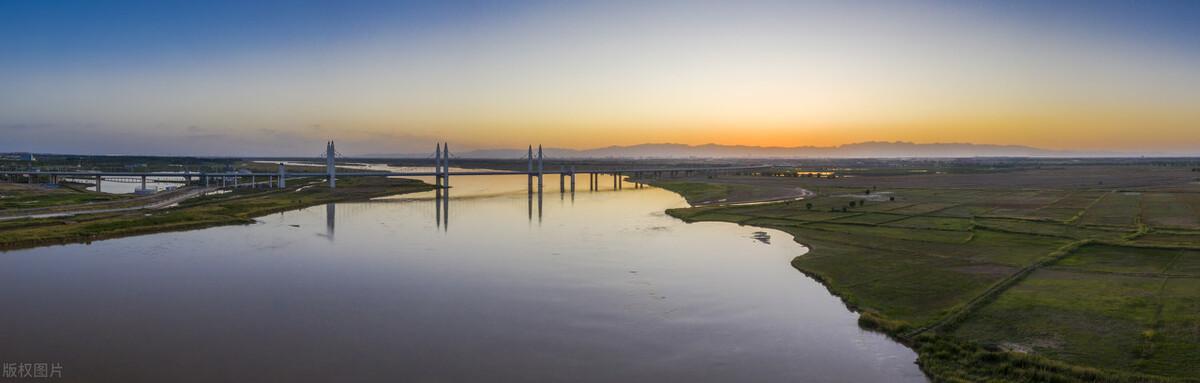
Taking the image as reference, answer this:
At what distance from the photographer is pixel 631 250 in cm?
2561

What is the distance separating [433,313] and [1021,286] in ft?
48.3

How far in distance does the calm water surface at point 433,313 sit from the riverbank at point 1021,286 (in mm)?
1058

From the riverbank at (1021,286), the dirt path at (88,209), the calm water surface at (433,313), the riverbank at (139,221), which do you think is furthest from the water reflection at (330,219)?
the riverbank at (1021,286)

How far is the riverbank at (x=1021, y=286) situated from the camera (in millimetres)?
11391

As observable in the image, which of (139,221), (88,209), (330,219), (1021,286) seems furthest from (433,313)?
(88,209)

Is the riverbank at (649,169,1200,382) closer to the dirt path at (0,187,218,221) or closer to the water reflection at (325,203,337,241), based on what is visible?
the water reflection at (325,203,337,241)

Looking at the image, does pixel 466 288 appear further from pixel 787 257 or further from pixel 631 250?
pixel 787 257

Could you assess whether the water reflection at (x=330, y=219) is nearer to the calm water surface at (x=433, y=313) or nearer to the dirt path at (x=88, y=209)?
the calm water surface at (x=433, y=313)

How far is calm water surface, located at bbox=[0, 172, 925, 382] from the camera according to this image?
12.1 meters

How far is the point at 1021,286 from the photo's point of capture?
16875 mm

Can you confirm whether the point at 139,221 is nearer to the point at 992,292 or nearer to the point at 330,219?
the point at 330,219

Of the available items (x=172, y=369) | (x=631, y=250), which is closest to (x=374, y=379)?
(x=172, y=369)

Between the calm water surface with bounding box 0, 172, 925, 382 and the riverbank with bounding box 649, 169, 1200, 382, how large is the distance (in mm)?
1058

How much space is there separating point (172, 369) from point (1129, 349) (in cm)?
1695
